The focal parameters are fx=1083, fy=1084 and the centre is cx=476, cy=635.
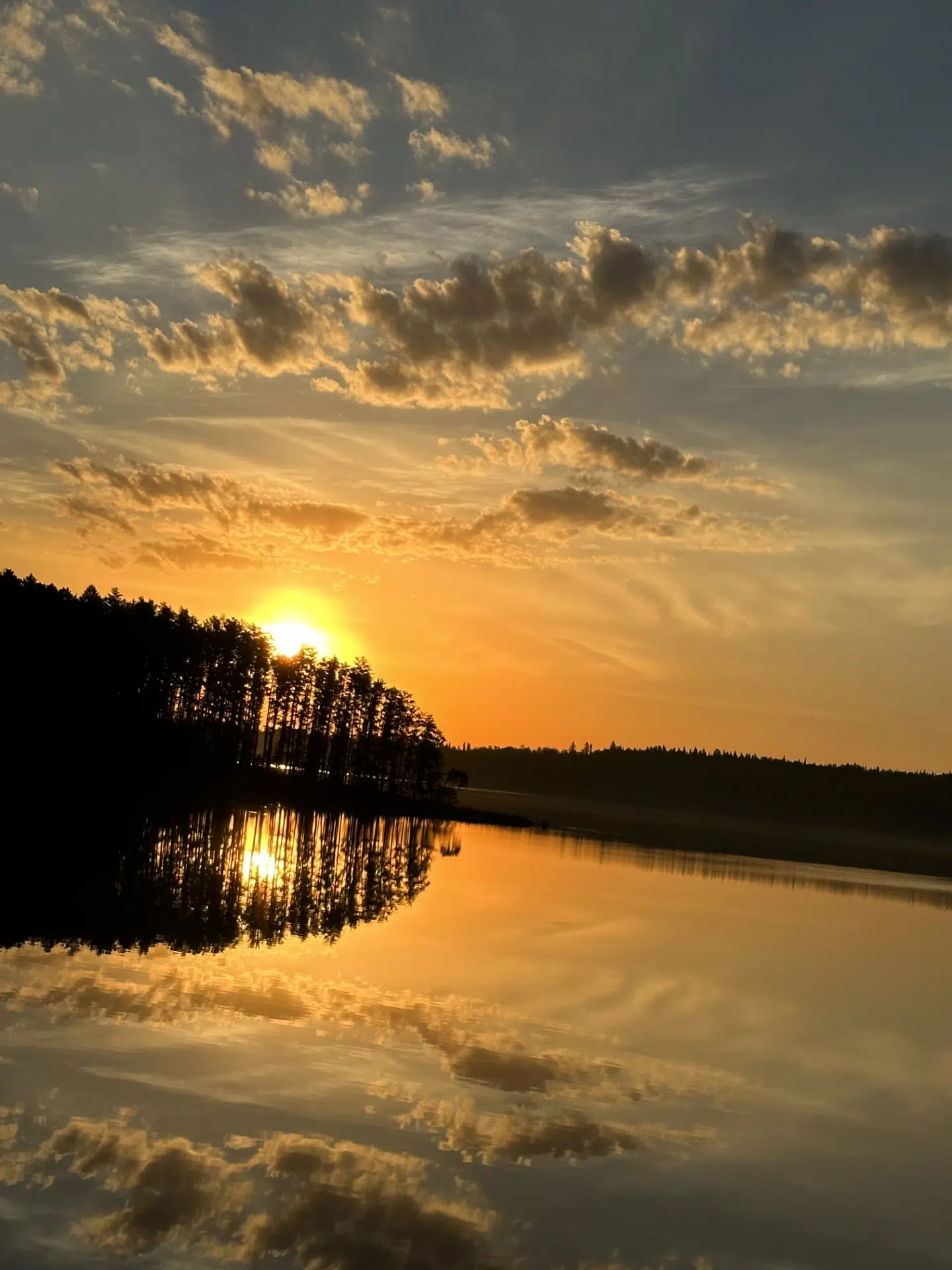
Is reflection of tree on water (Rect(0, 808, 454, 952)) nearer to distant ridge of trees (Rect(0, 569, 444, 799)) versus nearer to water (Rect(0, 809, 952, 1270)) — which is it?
water (Rect(0, 809, 952, 1270))

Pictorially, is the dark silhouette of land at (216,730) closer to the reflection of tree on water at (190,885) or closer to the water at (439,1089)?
the reflection of tree on water at (190,885)

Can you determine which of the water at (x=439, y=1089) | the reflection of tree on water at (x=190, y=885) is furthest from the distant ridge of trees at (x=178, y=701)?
the water at (x=439, y=1089)

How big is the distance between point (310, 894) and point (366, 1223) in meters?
29.5

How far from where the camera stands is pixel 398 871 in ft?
187

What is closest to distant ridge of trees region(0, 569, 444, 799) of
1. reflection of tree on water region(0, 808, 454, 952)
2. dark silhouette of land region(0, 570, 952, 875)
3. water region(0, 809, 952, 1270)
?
dark silhouette of land region(0, 570, 952, 875)

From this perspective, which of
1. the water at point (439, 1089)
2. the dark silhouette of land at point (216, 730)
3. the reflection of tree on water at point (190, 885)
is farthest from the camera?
the dark silhouette of land at point (216, 730)

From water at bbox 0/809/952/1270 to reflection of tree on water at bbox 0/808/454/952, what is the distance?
0.82 ft

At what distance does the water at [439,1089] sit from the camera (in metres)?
12.3

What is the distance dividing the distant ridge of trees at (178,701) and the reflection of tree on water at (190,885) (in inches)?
957

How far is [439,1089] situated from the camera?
17.8 metres

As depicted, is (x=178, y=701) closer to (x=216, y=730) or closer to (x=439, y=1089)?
(x=216, y=730)

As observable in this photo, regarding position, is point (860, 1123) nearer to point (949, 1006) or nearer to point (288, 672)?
point (949, 1006)

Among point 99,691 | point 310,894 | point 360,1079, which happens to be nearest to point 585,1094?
point 360,1079

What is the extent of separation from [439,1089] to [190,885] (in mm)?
22774
